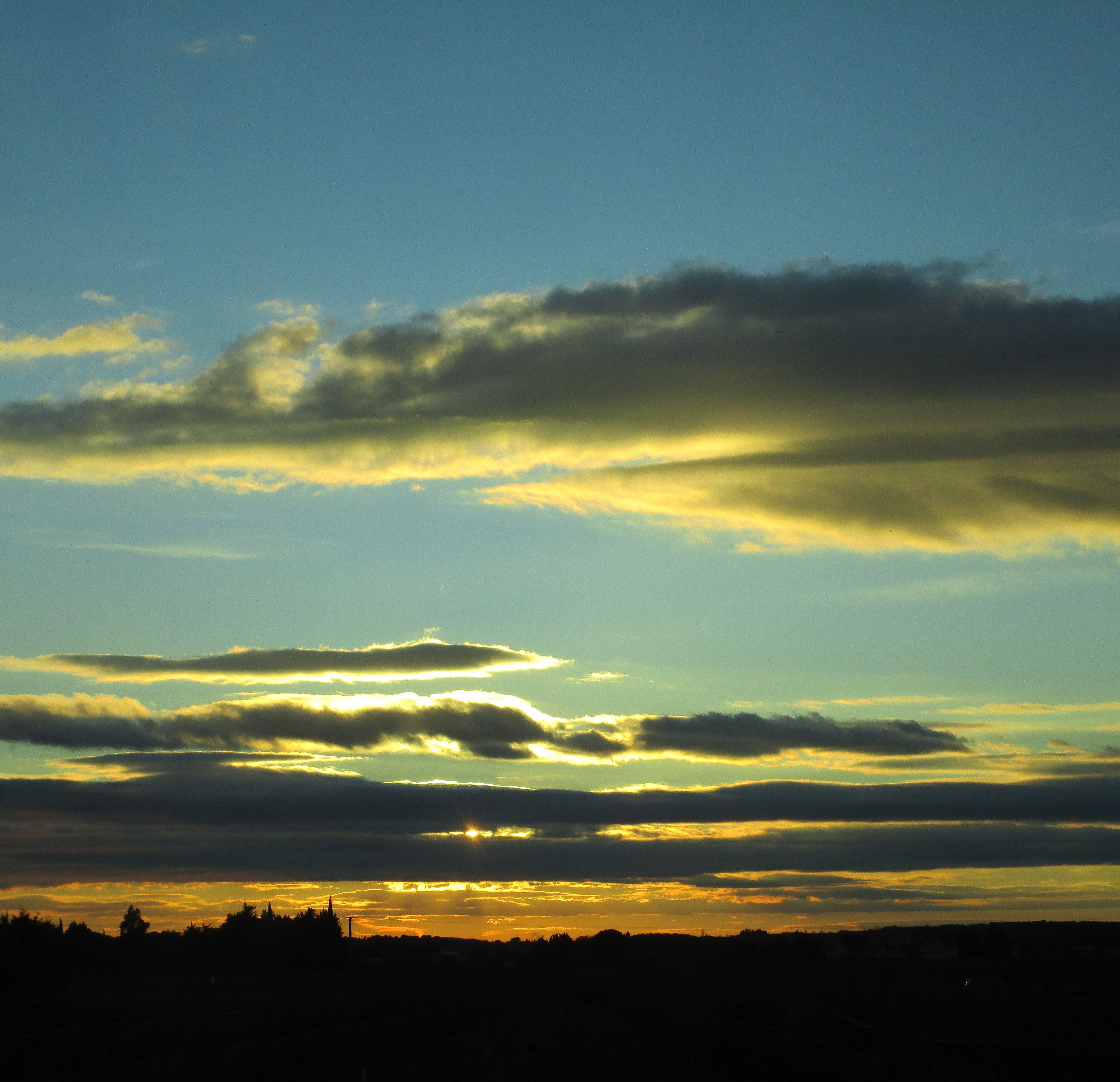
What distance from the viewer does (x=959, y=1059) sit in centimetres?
4225

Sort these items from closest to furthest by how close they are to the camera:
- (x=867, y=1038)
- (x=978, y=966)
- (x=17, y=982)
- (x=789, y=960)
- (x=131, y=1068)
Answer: (x=131, y=1068)
(x=867, y=1038)
(x=17, y=982)
(x=978, y=966)
(x=789, y=960)

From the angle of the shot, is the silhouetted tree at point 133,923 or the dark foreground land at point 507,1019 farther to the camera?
the silhouetted tree at point 133,923

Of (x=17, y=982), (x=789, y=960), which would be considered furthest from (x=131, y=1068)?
(x=789, y=960)

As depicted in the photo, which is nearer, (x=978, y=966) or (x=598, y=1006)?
(x=598, y=1006)

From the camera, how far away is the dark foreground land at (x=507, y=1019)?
132 feet

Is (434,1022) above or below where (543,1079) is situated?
below

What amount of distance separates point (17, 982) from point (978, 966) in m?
102

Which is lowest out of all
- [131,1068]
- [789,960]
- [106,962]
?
[789,960]

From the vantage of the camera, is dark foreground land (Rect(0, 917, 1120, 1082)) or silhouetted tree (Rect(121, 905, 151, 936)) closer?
dark foreground land (Rect(0, 917, 1120, 1082))

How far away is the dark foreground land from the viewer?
132 ft

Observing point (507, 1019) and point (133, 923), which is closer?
point (507, 1019)

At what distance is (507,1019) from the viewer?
74250 mm

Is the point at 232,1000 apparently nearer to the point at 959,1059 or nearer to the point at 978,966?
the point at 959,1059

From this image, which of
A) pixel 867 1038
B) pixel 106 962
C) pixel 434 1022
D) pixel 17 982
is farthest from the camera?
pixel 106 962
